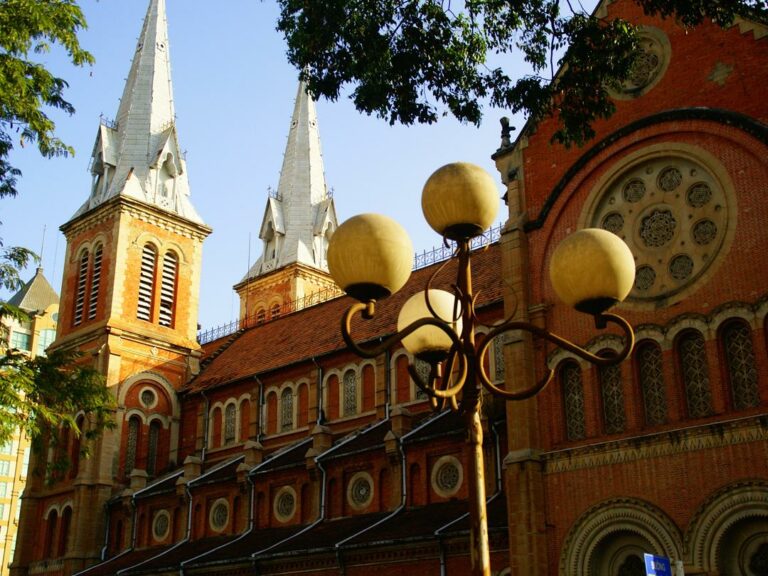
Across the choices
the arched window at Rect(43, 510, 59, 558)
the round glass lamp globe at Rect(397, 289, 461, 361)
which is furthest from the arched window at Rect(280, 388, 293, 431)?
the round glass lamp globe at Rect(397, 289, 461, 361)

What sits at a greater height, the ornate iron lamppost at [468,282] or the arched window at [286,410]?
the arched window at [286,410]

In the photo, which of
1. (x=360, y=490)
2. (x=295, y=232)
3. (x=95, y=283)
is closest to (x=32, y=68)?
(x=360, y=490)

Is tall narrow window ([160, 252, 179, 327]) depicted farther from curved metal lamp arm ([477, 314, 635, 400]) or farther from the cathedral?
curved metal lamp arm ([477, 314, 635, 400])

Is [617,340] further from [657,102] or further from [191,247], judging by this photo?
[191,247]

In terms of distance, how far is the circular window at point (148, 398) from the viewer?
4069 centimetres

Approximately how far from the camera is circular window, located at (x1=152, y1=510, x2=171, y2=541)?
114 feet

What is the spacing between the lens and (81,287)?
143 ft

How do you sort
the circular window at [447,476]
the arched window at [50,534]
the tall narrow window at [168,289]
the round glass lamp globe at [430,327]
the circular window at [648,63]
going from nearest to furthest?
the round glass lamp globe at [430,327] → the circular window at [648,63] → the circular window at [447,476] → the arched window at [50,534] → the tall narrow window at [168,289]

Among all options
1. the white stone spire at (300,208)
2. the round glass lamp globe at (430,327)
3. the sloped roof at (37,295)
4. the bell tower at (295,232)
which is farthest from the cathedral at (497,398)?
the sloped roof at (37,295)

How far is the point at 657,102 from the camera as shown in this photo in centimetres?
2036

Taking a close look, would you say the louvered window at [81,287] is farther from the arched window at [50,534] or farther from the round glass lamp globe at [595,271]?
the round glass lamp globe at [595,271]

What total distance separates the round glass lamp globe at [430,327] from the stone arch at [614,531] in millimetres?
10354

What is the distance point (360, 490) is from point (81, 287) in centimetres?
2095

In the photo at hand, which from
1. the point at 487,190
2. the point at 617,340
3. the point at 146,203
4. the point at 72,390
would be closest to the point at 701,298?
the point at 617,340
